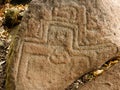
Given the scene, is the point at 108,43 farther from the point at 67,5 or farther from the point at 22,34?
the point at 22,34

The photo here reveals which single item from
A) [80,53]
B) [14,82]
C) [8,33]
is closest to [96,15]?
[80,53]

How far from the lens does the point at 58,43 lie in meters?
2.85

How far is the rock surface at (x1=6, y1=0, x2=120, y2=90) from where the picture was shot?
9.29ft

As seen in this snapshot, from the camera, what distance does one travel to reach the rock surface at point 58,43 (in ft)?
9.29

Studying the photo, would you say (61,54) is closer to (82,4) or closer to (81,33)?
(81,33)

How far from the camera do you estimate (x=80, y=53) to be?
9.46 ft

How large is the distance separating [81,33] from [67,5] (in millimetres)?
246

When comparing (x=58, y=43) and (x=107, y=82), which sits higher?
(x=58, y=43)

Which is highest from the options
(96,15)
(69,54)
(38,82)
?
(96,15)

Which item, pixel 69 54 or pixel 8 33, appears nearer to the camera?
pixel 69 54

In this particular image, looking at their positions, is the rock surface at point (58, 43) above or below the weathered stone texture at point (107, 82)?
above

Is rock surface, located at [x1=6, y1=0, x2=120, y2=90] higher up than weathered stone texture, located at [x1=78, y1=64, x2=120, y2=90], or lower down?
higher up

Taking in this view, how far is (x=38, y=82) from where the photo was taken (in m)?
2.86

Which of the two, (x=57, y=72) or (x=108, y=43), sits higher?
(x=108, y=43)
